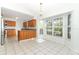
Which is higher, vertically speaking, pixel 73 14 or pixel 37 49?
pixel 73 14

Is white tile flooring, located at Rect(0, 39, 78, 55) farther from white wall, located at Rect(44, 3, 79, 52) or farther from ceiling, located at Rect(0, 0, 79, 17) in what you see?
ceiling, located at Rect(0, 0, 79, 17)

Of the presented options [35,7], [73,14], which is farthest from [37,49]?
[73,14]

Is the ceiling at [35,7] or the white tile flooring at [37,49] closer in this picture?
the ceiling at [35,7]

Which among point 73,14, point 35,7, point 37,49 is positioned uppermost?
point 35,7

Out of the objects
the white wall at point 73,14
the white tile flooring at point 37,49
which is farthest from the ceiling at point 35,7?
the white tile flooring at point 37,49

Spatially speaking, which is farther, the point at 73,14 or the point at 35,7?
the point at 73,14

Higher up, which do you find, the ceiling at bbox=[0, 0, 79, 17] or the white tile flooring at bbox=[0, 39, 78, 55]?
the ceiling at bbox=[0, 0, 79, 17]

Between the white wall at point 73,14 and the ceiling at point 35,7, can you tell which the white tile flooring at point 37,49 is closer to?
the white wall at point 73,14

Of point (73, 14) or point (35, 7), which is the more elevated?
point (35, 7)

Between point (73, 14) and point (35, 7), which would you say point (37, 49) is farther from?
point (73, 14)

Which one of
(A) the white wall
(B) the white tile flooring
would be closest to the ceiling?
(A) the white wall

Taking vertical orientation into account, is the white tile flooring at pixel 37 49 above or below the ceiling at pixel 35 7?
below

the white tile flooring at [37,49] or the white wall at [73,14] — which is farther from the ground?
the white wall at [73,14]

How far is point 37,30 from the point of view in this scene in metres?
2.25
